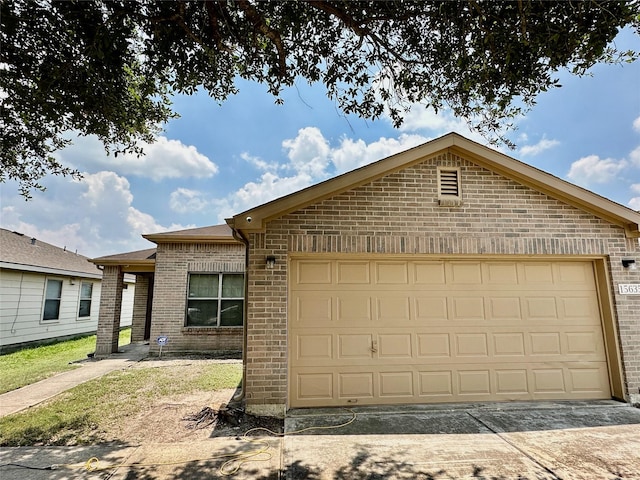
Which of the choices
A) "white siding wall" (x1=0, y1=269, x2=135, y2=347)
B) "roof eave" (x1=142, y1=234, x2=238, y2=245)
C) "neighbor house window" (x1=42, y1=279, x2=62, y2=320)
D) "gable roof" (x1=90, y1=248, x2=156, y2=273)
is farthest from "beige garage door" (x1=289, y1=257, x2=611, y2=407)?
"neighbor house window" (x1=42, y1=279, x2=62, y2=320)

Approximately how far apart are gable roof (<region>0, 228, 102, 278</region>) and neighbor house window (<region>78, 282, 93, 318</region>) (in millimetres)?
666

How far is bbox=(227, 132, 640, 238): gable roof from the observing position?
5746 mm

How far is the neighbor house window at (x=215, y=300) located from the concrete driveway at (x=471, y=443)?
635 centimetres

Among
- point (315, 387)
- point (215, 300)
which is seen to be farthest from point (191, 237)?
point (315, 387)

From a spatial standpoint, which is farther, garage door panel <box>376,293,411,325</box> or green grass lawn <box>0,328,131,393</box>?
green grass lawn <box>0,328,131,393</box>

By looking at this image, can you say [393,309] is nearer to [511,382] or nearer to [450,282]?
[450,282]

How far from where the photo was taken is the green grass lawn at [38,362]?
7.91 metres

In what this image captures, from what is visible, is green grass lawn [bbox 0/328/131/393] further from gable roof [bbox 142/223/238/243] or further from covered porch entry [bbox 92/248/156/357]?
gable roof [bbox 142/223/238/243]

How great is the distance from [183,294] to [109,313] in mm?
2508

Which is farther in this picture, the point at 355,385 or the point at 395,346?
the point at 395,346

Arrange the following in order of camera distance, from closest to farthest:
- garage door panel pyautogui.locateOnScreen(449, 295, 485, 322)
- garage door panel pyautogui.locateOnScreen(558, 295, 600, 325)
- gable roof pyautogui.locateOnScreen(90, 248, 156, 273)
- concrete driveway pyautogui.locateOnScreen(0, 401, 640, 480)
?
1. concrete driveway pyautogui.locateOnScreen(0, 401, 640, 480)
2. garage door panel pyautogui.locateOnScreen(449, 295, 485, 322)
3. garage door panel pyautogui.locateOnScreen(558, 295, 600, 325)
4. gable roof pyautogui.locateOnScreen(90, 248, 156, 273)

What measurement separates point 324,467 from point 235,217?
355 centimetres

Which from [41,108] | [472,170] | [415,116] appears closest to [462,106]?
[415,116]

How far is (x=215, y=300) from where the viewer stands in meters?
11.3
